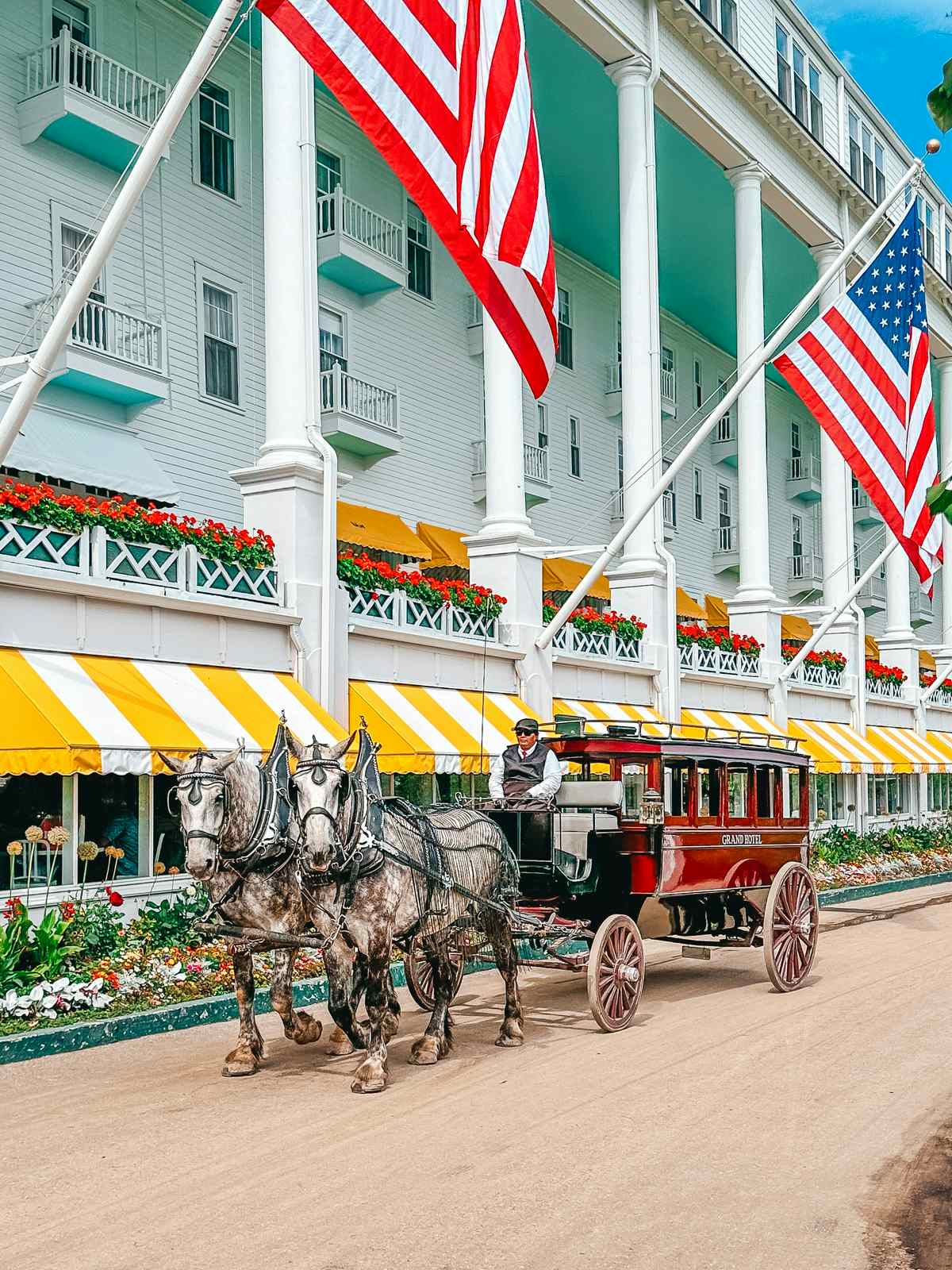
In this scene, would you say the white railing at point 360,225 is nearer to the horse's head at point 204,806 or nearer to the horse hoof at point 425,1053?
the horse's head at point 204,806

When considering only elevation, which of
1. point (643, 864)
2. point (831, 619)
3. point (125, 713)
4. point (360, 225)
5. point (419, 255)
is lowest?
point (643, 864)

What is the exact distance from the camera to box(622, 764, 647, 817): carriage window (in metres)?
12.6

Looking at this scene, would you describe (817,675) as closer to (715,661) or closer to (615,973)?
(715,661)

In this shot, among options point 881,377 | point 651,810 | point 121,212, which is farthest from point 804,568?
point 121,212

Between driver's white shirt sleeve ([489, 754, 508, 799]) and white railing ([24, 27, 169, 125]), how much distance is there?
40.5 feet

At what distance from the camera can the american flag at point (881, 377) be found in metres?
20.1

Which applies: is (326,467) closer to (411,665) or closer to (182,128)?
(411,665)

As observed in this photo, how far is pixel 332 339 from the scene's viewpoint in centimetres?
2545

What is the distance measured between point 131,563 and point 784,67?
26.2 metres

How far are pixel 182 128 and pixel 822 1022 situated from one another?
57.2ft

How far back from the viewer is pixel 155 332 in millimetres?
20500

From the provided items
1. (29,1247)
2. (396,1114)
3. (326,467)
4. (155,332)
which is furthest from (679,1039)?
(155,332)

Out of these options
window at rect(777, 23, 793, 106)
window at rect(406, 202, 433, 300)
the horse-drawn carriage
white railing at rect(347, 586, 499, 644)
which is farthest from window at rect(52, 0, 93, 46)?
window at rect(777, 23, 793, 106)

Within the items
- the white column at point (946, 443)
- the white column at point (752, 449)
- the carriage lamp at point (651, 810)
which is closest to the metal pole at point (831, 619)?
the white column at point (752, 449)
